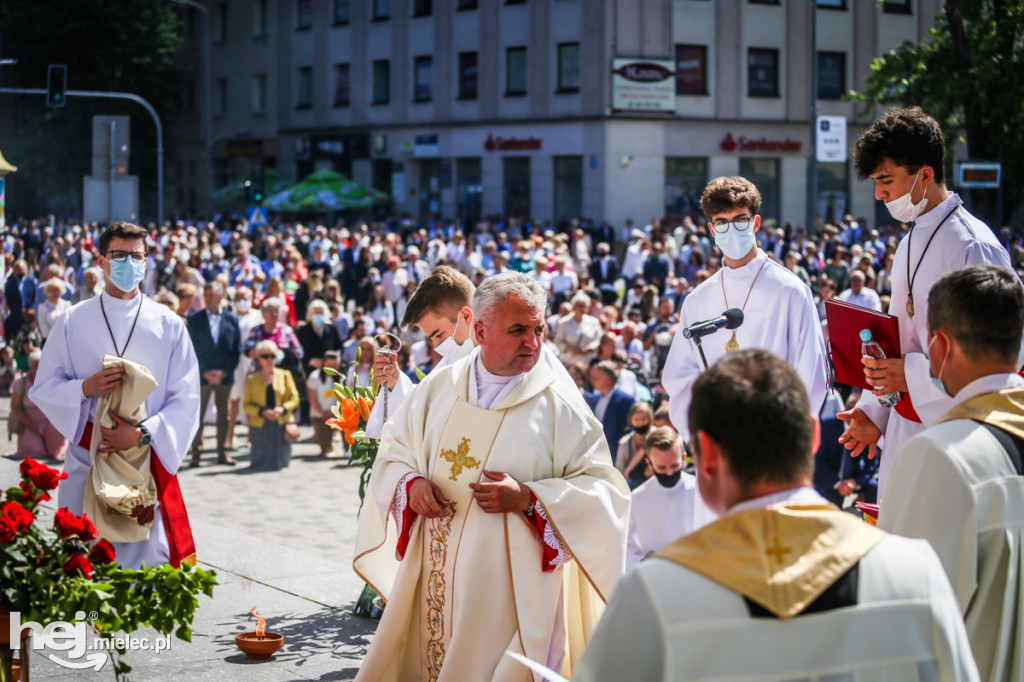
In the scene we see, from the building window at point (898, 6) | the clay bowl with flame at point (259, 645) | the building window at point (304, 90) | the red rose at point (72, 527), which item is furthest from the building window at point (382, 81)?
the red rose at point (72, 527)

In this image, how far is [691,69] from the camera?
4078 centimetres

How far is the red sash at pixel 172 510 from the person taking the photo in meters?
6.80

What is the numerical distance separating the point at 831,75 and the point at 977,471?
42.0 meters

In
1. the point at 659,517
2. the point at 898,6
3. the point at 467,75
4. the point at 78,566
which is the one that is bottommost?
the point at 659,517

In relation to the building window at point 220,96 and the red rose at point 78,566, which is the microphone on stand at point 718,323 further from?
the building window at point 220,96

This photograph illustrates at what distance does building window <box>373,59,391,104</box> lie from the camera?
47.1 m

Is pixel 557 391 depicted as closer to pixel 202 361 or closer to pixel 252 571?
Result: pixel 252 571

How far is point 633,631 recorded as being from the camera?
2.37 m

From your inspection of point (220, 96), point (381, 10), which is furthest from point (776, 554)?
point (220, 96)

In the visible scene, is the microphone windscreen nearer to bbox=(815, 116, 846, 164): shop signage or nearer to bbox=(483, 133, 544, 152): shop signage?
bbox=(815, 116, 846, 164): shop signage

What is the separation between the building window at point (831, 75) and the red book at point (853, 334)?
3946 centimetres

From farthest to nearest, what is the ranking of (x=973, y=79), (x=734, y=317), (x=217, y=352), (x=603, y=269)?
(x=603, y=269) < (x=973, y=79) < (x=217, y=352) < (x=734, y=317)

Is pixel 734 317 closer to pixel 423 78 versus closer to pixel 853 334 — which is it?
pixel 853 334

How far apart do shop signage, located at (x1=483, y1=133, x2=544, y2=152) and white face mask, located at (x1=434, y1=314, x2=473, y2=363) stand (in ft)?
118
